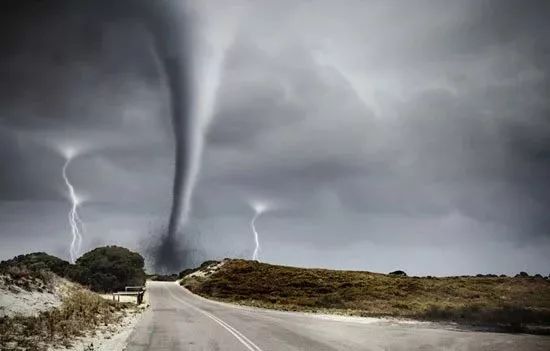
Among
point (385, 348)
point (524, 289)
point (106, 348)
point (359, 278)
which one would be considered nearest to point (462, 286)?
point (524, 289)

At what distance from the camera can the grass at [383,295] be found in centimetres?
3775

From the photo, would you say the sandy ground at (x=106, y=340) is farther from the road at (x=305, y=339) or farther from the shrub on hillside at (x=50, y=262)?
the shrub on hillside at (x=50, y=262)

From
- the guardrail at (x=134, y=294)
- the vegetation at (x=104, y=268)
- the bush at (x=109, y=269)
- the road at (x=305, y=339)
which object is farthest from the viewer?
the bush at (x=109, y=269)

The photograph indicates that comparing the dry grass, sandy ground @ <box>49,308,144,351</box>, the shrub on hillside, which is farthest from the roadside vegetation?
the shrub on hillside

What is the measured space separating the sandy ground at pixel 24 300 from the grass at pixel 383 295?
22.3 metres

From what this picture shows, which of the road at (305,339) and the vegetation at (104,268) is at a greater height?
the vegetation at (104,268)

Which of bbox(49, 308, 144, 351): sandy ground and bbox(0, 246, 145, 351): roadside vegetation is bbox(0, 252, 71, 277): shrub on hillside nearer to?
bbox(0, 246, 145, 351): roadside vegetation

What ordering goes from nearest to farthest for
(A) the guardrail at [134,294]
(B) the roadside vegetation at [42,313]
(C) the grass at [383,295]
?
1. (B) the roadside vegetation at [42,313]
2. (C) the grass at [383,295]
3. (A) the guardrail at [134,294]

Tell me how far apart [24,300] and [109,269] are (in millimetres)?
52693

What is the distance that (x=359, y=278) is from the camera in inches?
2849

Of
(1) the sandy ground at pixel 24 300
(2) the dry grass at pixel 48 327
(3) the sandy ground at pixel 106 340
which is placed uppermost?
(1) the sandy ground at pixel 24 300

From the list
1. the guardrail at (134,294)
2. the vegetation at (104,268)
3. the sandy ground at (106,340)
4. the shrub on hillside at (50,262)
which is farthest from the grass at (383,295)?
the sandy ground at (106,340)

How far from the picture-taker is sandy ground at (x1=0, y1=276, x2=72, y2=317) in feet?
66.4

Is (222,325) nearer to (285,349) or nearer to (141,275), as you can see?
(285,349)
